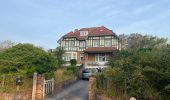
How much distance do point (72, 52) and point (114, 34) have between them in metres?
9.75

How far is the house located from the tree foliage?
21.7m

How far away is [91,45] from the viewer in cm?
4588

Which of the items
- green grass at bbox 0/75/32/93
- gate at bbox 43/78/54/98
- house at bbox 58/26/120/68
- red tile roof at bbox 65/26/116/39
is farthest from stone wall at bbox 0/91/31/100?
red tile roof at bbox 65/26/116/39

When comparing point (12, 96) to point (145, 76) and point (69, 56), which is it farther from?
point (69, 56)

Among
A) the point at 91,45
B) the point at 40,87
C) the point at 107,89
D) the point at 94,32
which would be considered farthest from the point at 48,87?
the point at 94,32

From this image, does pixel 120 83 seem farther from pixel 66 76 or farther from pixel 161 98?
pixel 66 76

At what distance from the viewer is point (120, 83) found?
1452 centimetres

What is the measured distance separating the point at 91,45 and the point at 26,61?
26.3 meters

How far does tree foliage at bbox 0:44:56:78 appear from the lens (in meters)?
20.1

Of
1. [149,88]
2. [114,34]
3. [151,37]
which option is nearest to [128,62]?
[149,88]

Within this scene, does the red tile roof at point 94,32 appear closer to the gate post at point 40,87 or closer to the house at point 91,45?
the house at point 91,45

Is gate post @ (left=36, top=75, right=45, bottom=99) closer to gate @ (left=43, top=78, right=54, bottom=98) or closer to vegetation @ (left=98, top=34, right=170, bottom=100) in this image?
gate @ (left=43, top=78, right=54, bottom=98)

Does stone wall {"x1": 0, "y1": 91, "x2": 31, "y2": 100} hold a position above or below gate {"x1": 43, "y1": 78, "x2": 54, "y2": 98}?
below

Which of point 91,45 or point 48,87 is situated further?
point 91,45
